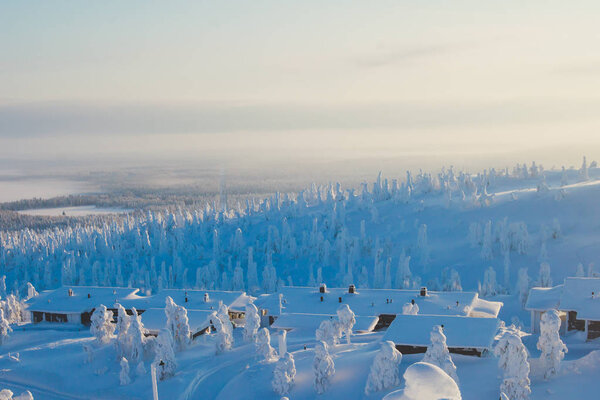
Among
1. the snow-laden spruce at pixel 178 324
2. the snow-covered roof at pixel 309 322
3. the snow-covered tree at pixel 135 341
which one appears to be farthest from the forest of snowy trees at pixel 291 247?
the snow-covered tree at pixel 135 341

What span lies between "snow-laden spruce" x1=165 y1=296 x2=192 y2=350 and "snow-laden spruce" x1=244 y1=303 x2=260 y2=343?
4.58 metres

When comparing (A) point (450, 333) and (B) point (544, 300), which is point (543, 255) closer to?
(B) point (544, 300)

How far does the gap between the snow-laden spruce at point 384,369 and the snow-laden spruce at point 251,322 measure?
1568 cm

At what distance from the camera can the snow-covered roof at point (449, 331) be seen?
1393 inches

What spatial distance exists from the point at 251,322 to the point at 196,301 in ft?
42.6

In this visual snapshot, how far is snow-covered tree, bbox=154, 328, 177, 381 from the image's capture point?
3969 centimetres

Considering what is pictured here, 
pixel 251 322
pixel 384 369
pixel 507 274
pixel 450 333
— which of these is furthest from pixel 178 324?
pixel 507 274

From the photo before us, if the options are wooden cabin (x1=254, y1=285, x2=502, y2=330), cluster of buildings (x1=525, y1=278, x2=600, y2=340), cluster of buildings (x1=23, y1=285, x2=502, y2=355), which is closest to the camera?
cluster of buildings (x1=23, y1=285, x2=502, y2=355)

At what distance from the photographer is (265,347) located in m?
38.7

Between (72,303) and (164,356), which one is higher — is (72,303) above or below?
below

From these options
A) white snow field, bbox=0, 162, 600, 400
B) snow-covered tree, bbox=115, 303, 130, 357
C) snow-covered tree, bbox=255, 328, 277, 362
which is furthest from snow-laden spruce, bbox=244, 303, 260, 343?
snow-covered tree, bbox=115, 303, 130, 357

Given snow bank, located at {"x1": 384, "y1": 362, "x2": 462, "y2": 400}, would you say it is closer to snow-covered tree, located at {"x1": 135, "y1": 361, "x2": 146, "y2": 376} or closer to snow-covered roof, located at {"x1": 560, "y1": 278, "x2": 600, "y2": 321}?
snow-covered tree, located at {"x1": 135, "y1": 361, "x2": 146, "y2": 376}

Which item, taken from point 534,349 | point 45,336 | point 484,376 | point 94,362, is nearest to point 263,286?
point 45,336

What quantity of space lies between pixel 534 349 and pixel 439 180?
116 metres
